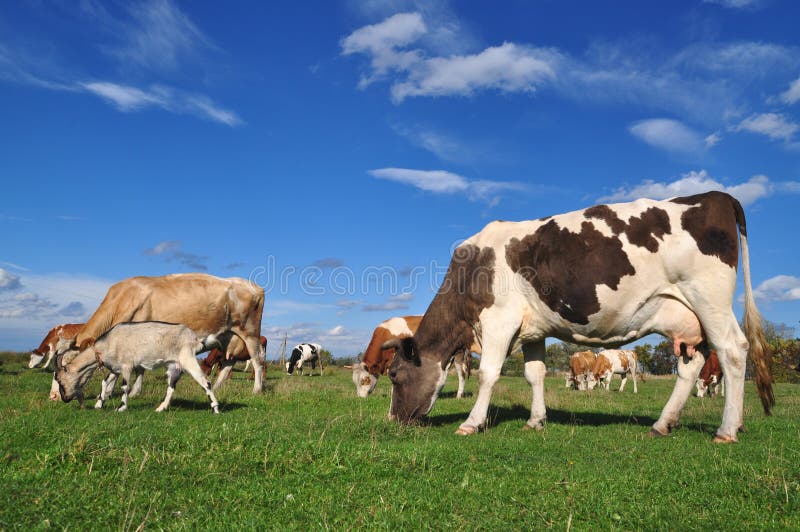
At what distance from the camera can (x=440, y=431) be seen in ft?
29.4

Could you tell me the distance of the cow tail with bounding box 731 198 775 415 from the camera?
8570mm

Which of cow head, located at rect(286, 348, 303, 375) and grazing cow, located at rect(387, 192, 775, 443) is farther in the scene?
cow head, located at rect(286, 348, 303, 375)

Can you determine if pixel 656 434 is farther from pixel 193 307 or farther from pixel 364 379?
pixel 193 307

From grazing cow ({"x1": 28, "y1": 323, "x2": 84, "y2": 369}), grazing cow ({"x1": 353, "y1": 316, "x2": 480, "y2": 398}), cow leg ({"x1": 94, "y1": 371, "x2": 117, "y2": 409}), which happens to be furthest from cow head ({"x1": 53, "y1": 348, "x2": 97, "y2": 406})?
grazing cow ({"x1": 28, "y1": 323, "x2": 84, "y2": 369})

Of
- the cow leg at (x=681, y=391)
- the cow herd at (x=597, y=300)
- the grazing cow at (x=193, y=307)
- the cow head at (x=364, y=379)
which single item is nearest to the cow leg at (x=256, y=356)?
the grazing cow at (x=193, y=307)

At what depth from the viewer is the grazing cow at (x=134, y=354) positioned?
11.4 metres

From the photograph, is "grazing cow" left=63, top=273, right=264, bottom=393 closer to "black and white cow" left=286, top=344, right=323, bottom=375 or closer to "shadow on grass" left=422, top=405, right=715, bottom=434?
"shadow on grass" left=422, top=405, right=715, bottom=434

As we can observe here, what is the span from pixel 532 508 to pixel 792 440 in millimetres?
6088

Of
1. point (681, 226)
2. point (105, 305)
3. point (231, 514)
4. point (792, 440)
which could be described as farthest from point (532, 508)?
point (105, 305)

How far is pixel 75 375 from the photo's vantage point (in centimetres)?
1159

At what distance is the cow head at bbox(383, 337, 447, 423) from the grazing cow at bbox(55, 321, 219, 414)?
14.1 feet

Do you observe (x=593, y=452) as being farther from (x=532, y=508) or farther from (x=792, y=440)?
(x=792, y=440)

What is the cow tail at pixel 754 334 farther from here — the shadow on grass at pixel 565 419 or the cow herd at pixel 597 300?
the shadow on grass at pixel 565 419

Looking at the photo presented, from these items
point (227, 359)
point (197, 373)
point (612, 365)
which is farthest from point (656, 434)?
point (612, 365)
